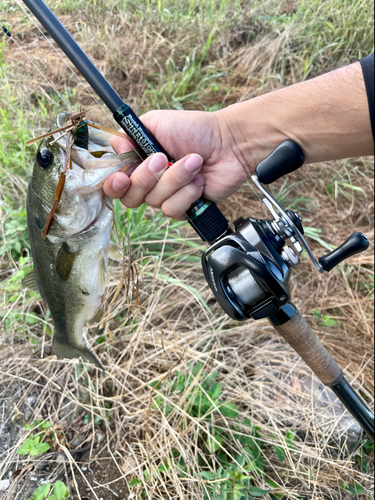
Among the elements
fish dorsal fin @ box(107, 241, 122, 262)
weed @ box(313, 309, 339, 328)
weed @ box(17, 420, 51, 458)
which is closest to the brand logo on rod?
fish dorsal fin @ box(107, 241, 122, 262)

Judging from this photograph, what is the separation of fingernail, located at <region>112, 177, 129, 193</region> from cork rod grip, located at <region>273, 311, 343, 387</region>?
2.47 feet

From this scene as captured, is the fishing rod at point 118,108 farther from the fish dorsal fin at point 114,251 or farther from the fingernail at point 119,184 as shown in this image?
the fish dorsal fin at point 114,251

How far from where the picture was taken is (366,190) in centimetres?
335

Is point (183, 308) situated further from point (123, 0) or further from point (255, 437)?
point (123, 0)

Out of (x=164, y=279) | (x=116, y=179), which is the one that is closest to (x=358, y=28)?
(x=164, y=279)

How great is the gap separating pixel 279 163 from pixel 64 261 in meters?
0.83

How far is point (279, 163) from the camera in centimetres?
117

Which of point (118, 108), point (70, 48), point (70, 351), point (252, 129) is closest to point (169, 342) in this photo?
point (70, 351)

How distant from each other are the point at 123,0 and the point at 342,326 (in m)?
2.75

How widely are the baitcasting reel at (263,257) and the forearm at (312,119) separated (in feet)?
0.89

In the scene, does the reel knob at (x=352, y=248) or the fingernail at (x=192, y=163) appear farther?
the fingernail at (x=192, y=163)

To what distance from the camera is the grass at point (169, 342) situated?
171 cm

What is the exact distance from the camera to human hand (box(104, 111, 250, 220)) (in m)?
1.31

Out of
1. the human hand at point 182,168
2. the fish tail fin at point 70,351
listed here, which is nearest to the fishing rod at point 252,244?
the human hand at point 182,168
